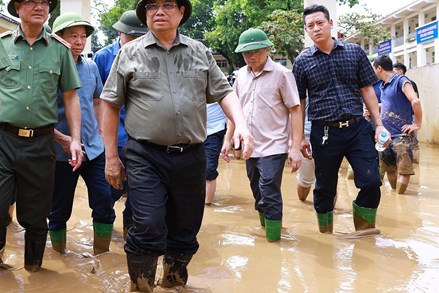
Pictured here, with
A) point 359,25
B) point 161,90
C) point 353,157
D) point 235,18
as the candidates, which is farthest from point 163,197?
point 235,18

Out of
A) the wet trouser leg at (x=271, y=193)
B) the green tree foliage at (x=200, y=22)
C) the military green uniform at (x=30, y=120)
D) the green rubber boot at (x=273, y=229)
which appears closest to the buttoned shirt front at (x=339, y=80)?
the wet trouser leg at (x=271, y=193)

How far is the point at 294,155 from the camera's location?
4.64 m

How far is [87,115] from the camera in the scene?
4168 mm

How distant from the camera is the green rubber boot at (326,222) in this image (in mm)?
4938

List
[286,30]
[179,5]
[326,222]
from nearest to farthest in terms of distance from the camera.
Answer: [179,5], [326,222], [286,30]

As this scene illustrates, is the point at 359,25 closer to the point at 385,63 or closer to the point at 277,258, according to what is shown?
the point at 385,63

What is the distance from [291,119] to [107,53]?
68.7 inches

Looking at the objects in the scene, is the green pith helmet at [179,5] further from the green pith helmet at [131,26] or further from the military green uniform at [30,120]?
the green pith helmet at [131,26]

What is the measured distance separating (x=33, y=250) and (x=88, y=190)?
67cm

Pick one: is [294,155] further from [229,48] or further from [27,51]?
[229,48]

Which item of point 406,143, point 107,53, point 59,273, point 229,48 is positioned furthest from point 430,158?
point 229,48

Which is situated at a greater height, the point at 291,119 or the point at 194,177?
the point at 291,119

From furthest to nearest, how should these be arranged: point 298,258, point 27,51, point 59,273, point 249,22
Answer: point 249,22, point 298,258, point 59,273, point 27,51

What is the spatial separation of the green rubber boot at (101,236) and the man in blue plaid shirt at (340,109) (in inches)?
77.4
